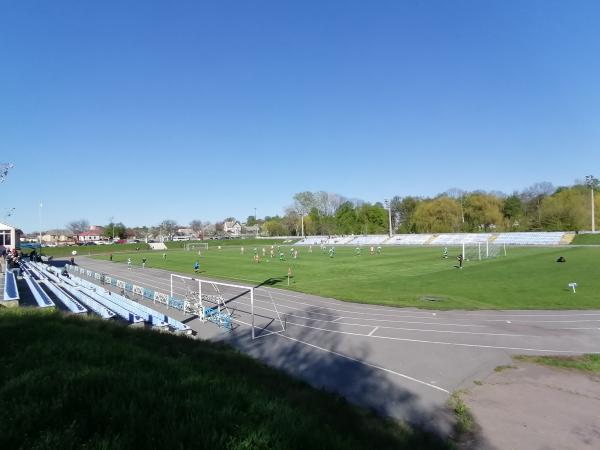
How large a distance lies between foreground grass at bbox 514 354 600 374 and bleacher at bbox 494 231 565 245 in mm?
73353

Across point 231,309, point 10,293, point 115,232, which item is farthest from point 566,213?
point 115,232

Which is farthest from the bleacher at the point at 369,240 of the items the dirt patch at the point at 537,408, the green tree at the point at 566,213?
the dirt patch at the point at 537,408

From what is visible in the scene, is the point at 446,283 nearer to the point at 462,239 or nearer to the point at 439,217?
the point at 462,239

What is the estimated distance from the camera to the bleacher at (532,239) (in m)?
76.9

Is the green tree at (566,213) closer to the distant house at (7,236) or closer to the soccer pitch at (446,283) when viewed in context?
the soccer pitch at (446,283)

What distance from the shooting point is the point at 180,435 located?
3717mm

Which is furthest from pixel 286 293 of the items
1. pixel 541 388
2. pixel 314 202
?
pixel 314 202

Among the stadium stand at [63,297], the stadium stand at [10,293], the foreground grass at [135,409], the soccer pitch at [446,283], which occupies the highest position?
the foreground grass at [135,409]

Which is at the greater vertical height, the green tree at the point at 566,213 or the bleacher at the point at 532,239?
the green tree at the point at 566,213

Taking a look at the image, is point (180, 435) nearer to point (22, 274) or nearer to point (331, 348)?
point (331, 348)

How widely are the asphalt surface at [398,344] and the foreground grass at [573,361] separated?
0.56 metres

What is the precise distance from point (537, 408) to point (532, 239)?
80465 millimetres

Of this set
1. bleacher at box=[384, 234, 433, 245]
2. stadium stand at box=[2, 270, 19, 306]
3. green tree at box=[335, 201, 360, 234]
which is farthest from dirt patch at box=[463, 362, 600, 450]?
green tree at box=[335, 201, 360, 234]

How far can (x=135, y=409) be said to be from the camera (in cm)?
417
